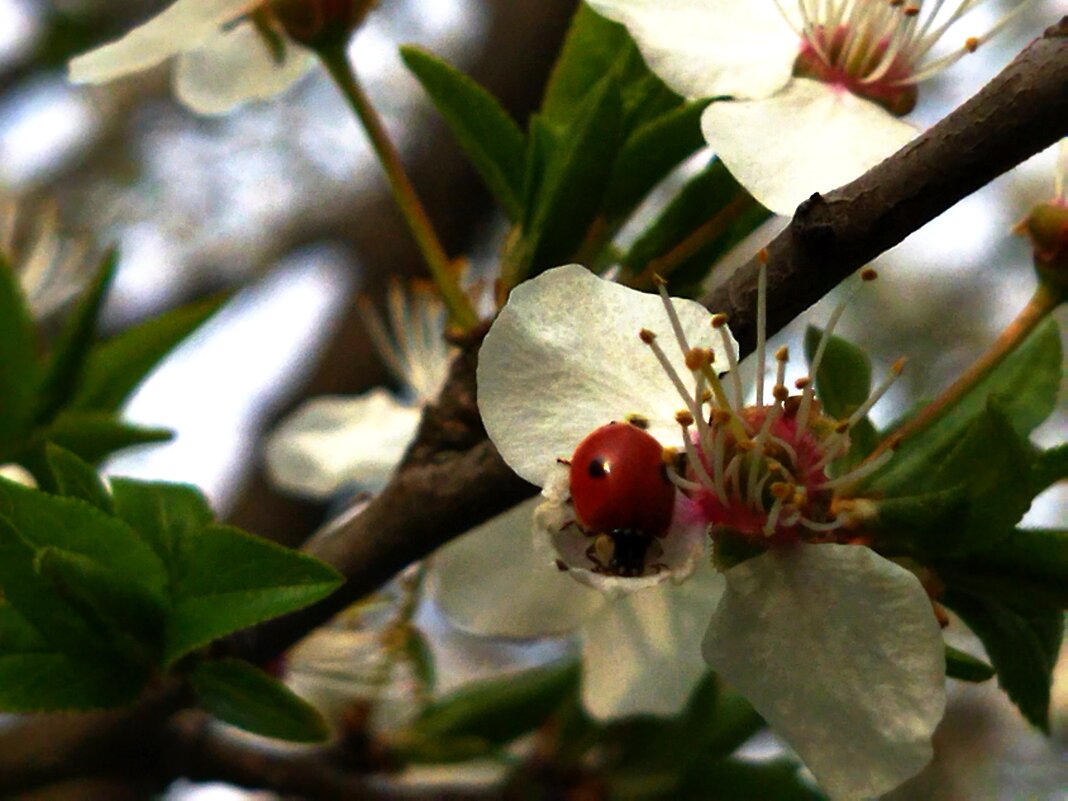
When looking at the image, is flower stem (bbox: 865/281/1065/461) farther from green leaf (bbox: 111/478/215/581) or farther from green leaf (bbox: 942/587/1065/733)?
green leaf (bbox: 111/478/215/581)

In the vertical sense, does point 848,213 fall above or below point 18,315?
above

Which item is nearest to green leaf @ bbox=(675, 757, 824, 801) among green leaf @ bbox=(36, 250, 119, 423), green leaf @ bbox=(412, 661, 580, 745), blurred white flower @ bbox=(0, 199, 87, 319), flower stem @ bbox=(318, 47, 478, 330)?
green leaf @ bbox=(412, 661, 580, 745)

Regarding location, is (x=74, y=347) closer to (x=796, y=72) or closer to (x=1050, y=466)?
(x=796, y=72)

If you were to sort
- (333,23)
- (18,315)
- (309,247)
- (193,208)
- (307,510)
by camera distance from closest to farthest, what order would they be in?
1. (333,23)
2. (18,315)
3. (307,510)
4. (309,247)
5. (193,208)

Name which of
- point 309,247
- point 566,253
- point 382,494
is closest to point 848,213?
point 566,253

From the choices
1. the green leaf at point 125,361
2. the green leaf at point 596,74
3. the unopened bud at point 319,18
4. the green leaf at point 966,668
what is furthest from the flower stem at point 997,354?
the green leaf at point 125,361

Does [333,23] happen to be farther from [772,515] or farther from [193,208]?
[193,208]
